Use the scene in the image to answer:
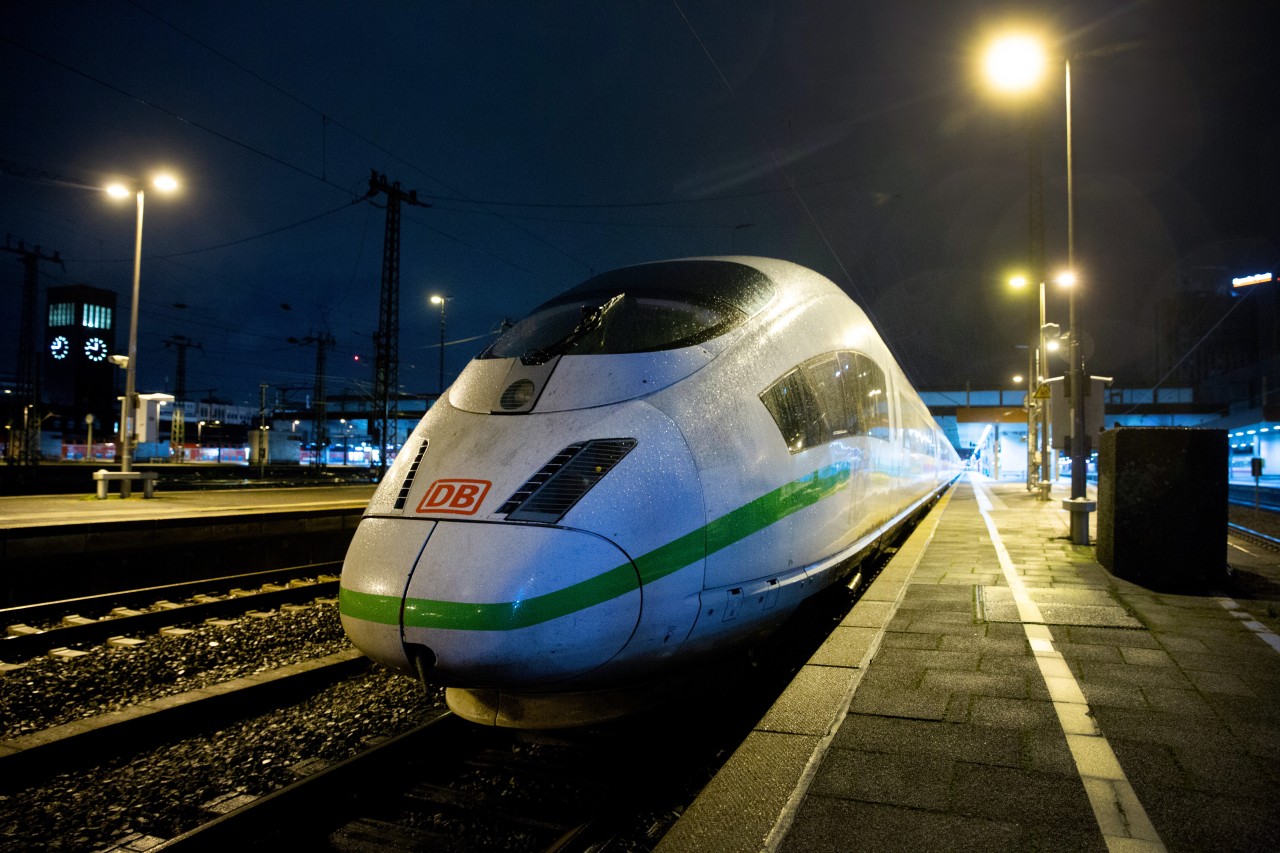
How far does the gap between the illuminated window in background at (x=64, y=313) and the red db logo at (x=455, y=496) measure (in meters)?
116

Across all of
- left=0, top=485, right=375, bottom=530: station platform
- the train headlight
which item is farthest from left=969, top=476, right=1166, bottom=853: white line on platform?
left=0, top=485, right=375, bottom=530: station platform

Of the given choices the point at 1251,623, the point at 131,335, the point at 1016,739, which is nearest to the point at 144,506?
the point at 131,335

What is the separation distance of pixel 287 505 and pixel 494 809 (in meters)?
14.2

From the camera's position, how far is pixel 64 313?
322ft

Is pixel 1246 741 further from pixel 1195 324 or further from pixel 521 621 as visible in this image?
pixel 1195 324

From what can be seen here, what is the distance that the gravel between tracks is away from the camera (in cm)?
368

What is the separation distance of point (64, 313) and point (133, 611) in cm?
11245

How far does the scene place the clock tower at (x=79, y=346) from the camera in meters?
91.2

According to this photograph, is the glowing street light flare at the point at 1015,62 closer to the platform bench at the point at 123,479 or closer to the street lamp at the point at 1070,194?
the street lamp at the point at 1070,194

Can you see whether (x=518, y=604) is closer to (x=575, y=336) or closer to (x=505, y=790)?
(x=505, y=790)

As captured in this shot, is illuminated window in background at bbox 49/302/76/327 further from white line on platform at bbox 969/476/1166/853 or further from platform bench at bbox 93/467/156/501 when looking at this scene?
white line on platform at bbox 969/476/1166/853

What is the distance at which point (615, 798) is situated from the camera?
12.3 feet

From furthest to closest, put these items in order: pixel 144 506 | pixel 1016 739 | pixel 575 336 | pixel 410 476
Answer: pixel 144 506
pixel 575 336
pixel 410 476
pixel 1016 739

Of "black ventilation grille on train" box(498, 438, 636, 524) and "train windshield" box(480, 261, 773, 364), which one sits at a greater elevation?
"train windshield" box(480, 261, 773, 364)
